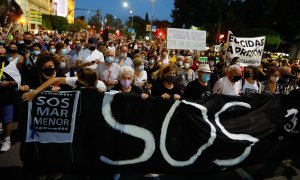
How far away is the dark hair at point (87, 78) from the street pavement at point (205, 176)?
4.05 ft

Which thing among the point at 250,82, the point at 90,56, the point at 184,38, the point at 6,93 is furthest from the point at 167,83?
the point at 184,38

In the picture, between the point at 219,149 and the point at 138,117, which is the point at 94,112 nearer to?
the point at 138,117

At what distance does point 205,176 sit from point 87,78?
232 cm

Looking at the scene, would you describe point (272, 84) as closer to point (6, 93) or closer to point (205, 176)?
point (205, 176)

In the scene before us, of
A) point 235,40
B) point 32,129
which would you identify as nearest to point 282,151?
point 32,129

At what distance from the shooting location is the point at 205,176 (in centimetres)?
515

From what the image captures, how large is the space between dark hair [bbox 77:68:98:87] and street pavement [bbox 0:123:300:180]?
4.05 ft

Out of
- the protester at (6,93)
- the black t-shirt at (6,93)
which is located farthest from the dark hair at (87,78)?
the black t-shirt at (6,93)

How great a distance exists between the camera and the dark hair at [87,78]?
15.4 feet

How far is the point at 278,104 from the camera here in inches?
205

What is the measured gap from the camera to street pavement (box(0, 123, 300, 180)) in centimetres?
482

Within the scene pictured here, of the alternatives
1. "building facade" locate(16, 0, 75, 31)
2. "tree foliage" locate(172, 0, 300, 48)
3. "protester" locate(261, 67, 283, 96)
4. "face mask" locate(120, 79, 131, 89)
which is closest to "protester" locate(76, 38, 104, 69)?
"face mask" locate(120, 79, 131, 89)

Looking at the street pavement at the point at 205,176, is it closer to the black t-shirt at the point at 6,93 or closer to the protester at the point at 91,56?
the black t-shirt at the point at 6,93

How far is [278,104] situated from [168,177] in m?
2.04
